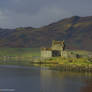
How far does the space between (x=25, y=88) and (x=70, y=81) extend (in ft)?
66.3

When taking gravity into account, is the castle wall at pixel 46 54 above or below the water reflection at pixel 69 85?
above

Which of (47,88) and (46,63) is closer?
(47,88)

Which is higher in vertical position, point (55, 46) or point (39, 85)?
point (55, 46)

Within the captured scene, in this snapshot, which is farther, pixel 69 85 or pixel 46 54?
pixel 46 54

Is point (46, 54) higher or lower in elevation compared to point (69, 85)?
higher

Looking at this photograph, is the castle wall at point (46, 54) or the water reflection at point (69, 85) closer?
the water reflection at point (69, 85)

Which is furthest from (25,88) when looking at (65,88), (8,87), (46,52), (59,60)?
(46,52)

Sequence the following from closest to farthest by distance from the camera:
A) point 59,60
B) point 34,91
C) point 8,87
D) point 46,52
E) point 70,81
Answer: point 34,91, point 8,87, point 70,81, point 59,60, point 46,52

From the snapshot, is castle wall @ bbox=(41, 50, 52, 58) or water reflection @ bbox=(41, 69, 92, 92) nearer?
water reflection @ bbox=(41, 69, 92, 92)

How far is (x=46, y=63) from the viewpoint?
513ft

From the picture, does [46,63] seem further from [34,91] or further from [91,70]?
[34,91]

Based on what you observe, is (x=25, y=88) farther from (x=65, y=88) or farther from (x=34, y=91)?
(x=65, y=88)

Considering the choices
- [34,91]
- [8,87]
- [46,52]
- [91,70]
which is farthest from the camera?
[46,52]

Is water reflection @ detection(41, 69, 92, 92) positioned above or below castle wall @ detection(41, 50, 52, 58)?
below
